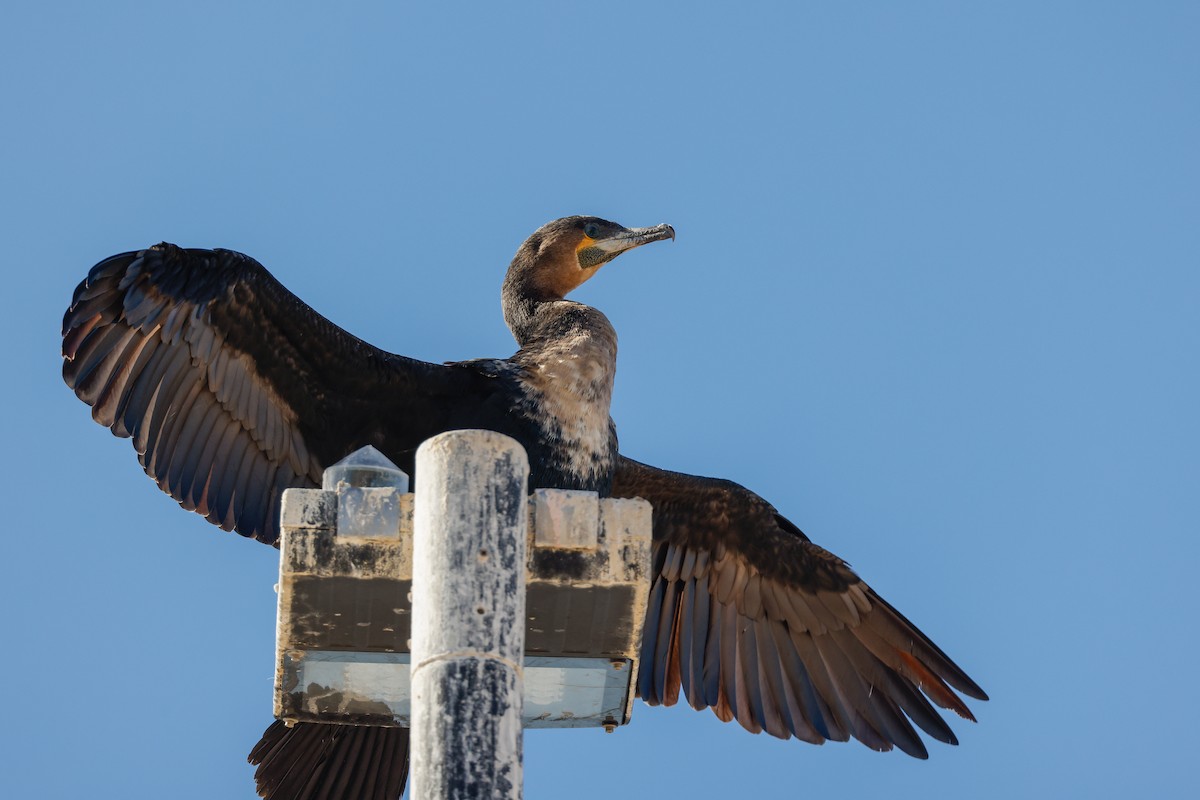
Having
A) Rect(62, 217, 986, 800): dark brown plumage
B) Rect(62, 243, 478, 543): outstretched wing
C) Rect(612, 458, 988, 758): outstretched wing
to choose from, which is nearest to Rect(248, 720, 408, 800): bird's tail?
Rect(62, 217, 986, 800): dark brown plumage

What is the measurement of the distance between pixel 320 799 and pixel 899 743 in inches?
113

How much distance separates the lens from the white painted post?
6.01 m

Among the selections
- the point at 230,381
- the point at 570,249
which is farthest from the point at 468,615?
the point at 570,249

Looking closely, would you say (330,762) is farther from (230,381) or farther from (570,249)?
(570,249)

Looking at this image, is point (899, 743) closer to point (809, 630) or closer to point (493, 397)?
point (809, 630)

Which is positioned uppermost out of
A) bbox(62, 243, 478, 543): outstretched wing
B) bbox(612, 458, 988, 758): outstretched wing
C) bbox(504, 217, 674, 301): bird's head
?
bbox(504, 217, 674, 301): bird's head

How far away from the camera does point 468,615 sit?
20.5 feet

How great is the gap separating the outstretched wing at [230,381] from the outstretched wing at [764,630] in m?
1.49

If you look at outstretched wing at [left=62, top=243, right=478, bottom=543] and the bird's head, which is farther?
the bird's head

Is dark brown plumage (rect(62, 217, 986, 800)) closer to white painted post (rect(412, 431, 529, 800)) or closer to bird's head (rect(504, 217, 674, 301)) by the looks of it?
bird's head (rect(504, 217, 674, 301))

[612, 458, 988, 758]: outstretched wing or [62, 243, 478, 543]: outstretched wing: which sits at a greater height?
[62, 243, 478, 543]: outstretched wing

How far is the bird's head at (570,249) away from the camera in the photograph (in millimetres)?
10461

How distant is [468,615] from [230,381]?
10.2ft

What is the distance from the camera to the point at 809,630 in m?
10.2
